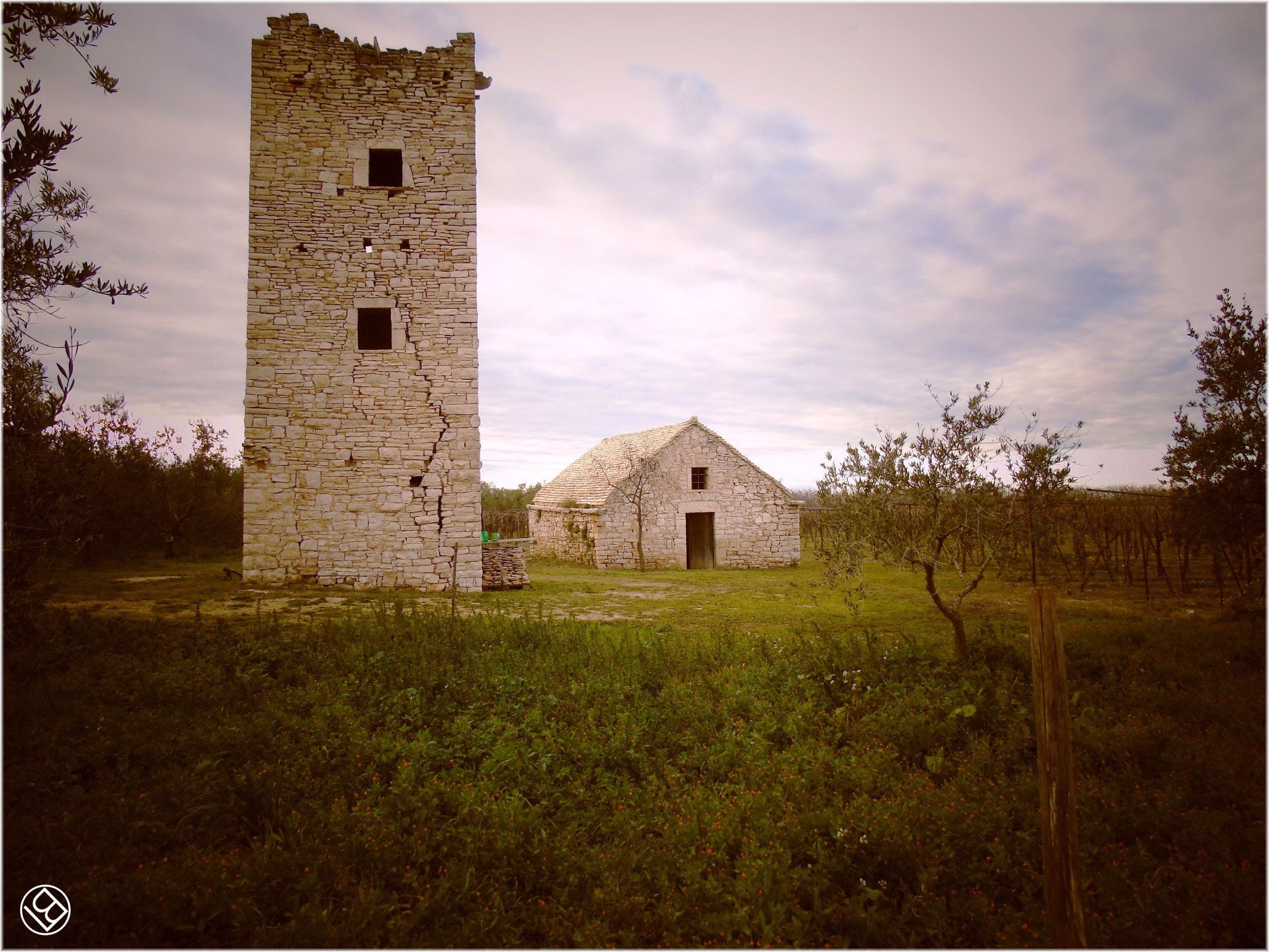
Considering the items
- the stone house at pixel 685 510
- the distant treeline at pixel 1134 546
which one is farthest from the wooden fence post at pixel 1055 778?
the stone house at pixel 685 510

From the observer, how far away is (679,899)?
12.8 feet

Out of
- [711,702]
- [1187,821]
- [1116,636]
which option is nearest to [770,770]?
[711,702]

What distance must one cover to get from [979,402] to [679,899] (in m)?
6.48

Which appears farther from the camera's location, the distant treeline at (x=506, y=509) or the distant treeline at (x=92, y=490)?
the distant treeline at (x=506, y=509)

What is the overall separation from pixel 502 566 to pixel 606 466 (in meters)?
8.94

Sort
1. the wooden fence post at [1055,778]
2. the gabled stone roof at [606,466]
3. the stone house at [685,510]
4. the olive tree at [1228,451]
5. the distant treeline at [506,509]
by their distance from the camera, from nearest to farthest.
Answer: the wooden fence post at [1055,778]
the olive tree at [1228,451]
the stone house at [685,510]
the gabled stone roof at [606,466]
the distant treeline at [506,509]

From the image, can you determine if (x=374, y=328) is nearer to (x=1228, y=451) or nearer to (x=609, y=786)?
(x=609, y=786)

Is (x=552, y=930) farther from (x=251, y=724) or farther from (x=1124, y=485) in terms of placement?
(x=1124, y=485)

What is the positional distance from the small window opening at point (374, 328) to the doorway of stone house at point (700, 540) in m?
11.1

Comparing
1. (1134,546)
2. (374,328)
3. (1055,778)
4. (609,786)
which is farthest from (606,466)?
(1055,778)

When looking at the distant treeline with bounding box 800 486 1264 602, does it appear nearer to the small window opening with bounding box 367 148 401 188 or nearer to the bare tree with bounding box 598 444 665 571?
the bare tree with bounding box 598 444 665 571

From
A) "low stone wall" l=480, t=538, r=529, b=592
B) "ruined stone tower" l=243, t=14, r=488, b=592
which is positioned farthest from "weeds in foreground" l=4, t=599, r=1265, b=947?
"low stone wall" l=480, t=538, r=529, b=592

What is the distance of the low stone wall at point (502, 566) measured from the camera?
44.9 feet

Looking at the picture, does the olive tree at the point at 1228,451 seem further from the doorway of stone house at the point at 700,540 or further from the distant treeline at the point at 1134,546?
the doorway of stone house at the point at 700,540
